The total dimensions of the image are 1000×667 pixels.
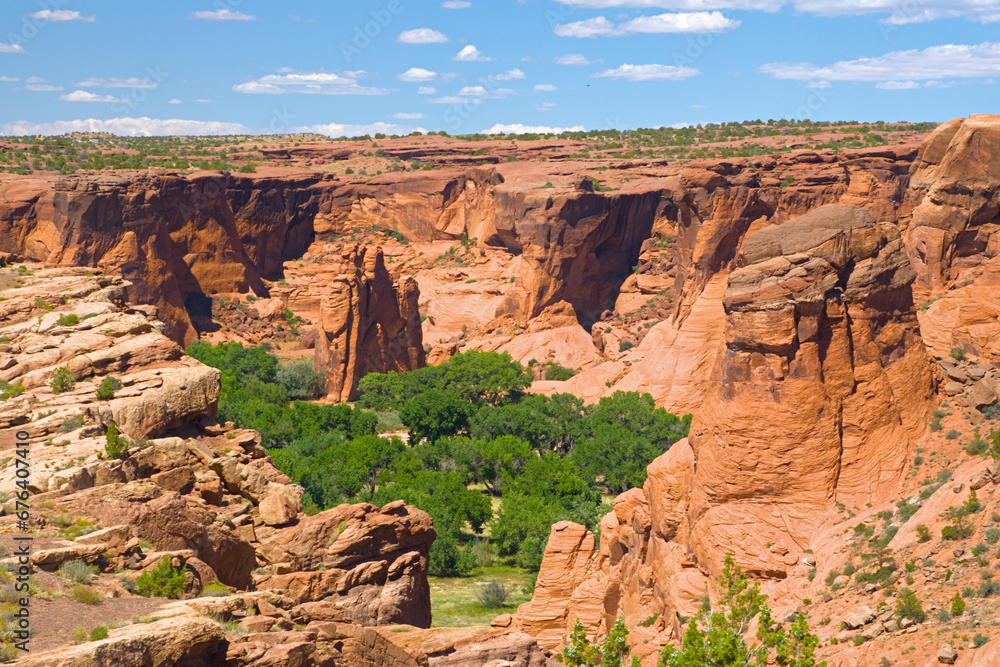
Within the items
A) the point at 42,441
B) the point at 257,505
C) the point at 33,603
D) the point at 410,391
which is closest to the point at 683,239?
the point at 410,391

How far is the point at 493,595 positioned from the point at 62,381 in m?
21.9

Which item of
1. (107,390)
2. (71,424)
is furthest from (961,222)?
(71,424)

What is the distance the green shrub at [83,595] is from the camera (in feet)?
54.3

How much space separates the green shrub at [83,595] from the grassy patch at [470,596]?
864 inches

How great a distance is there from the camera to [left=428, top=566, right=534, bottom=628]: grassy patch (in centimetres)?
3891

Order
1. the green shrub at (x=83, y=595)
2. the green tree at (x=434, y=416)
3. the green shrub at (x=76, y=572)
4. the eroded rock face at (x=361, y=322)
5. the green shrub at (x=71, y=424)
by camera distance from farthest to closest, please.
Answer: the eroded rock face at (x=361, y=322), the green tree at (x=434, y=416), the green shrub at (x=71, y=424), the green shrub at (x=76, y=572), the green shrub at (x=83, y=595)

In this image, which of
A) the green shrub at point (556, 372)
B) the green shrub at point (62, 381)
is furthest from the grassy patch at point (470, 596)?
the green shrub at point (556, 372)

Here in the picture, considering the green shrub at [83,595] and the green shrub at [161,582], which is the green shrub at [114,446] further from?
the green shrub at [83,595]

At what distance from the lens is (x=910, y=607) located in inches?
739

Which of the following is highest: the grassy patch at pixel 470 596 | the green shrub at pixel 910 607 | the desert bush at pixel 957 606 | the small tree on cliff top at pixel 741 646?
the desert bush at pixel 957 606

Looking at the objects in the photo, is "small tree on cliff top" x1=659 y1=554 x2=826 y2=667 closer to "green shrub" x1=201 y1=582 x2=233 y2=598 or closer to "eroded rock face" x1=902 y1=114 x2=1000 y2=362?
"green shrub" x1=201 y1=582 x2=233 y2=598

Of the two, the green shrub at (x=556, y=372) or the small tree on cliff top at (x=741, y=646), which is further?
the green shrub at (x=556, y=372)

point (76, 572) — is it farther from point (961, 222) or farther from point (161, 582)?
point (961, 222)

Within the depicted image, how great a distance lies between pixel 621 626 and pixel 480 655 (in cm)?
484
